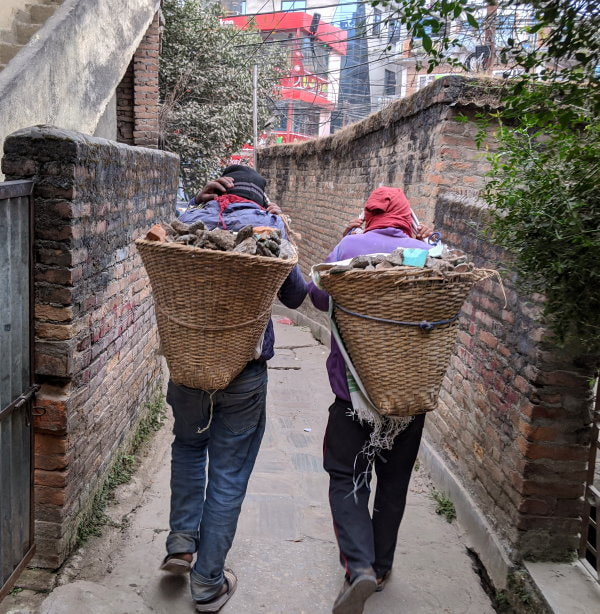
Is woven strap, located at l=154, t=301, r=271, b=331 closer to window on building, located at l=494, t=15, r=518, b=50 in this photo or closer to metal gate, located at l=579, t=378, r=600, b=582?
window on building, located at l=494, t=15, r=518, b=50

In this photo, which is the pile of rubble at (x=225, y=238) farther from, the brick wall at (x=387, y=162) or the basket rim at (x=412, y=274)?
the brick wall at (x=387, y=162)

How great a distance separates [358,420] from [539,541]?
105 centimetres

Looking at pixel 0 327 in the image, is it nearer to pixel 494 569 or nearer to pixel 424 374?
pixel 424 374

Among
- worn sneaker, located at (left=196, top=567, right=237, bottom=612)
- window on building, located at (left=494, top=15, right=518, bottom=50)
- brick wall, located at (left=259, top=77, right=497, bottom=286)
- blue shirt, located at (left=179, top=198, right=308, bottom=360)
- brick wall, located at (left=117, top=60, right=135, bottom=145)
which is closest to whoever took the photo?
window on building, located at (left=494, top=15, right=518, bottom=50)

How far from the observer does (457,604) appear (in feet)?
10.5

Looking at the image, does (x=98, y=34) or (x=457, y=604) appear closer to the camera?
(x=457, y=604)

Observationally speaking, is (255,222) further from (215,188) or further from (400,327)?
(400,327)

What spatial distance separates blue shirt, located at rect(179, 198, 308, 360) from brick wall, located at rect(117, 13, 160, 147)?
699 centimetres

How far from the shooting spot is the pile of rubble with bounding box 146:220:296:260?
8.38ft

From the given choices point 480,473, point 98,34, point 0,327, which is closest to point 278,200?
point 98,34

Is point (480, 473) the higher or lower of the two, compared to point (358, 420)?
lower

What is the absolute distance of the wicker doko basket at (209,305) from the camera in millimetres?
2479

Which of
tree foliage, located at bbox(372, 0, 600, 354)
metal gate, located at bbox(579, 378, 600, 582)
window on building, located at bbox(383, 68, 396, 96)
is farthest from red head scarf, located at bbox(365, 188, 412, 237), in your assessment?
window on building, located at bbox(383, 68, 396, 96)

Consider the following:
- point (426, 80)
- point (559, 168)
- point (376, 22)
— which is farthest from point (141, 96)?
point (559, 168)
